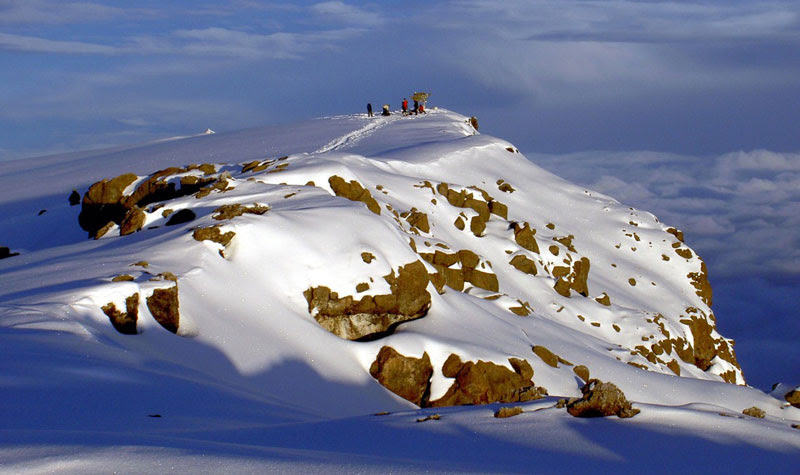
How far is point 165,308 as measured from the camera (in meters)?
17.4

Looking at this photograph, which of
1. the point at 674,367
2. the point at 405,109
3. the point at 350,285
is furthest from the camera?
the point at 405,109

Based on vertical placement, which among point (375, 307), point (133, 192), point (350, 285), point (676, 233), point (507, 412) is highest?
point (676, 233)

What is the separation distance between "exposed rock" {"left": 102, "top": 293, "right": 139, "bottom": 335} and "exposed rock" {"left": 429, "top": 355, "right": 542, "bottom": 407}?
8642 mm

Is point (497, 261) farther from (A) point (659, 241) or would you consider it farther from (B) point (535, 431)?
(B) point (535, 431)

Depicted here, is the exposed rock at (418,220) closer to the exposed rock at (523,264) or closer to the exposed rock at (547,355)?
the exposed rock at (523,264)

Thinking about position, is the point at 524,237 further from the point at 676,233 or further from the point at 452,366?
the point at 452,366

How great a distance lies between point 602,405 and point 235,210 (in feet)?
48.9

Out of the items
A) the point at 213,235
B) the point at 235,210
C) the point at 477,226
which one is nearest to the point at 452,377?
the point at 213,235

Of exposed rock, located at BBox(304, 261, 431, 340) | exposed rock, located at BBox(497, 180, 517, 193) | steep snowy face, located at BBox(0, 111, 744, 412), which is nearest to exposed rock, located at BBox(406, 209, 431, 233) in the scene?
steep snowy face, located at BBox(0, 111, 744, 412)

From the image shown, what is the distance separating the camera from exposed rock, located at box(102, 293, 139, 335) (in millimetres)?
16266

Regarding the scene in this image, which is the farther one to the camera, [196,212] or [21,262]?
[196,212]

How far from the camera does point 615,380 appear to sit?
25438mm

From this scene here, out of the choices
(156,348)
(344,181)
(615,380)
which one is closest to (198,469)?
(156,348)

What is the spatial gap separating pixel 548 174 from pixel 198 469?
5056 centimetres
